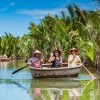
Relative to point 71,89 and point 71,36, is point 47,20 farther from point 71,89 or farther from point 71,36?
point 71,89

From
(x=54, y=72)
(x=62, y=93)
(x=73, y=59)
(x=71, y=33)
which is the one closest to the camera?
(x=62, y=93)

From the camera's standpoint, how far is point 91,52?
2692cm

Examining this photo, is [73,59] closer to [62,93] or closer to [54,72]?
[54,72]

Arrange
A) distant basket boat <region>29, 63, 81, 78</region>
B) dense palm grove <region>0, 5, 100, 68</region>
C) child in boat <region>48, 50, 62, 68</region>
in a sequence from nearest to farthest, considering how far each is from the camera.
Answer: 1. distant basket boat <region>29, 63, 81, 78</region>
2. child in boat <region>48, 50, 62, 68</region>
3. dense palm grove <region>0, 5, 100, 68</region>

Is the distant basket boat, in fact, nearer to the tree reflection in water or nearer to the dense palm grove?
the tree reflection in water

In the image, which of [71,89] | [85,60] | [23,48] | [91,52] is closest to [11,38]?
[23,48]

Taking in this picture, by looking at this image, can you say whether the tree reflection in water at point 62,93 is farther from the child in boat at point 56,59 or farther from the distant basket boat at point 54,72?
the child in boat at point 56,59

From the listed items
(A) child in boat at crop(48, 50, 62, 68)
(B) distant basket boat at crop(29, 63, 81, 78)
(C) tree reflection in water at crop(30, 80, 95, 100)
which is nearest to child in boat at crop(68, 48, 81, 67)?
(A) child in boat at crop(48, 50, 62, 68)

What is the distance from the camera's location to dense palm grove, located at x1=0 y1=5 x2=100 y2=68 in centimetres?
2833

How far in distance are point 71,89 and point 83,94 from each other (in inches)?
73.5

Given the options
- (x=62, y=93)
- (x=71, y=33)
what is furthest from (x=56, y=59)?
(x=71, y=33)

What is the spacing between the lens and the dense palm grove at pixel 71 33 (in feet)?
92.9

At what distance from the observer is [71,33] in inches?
1359

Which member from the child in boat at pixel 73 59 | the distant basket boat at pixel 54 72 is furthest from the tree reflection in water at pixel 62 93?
the child in boat at pixel 73 59
